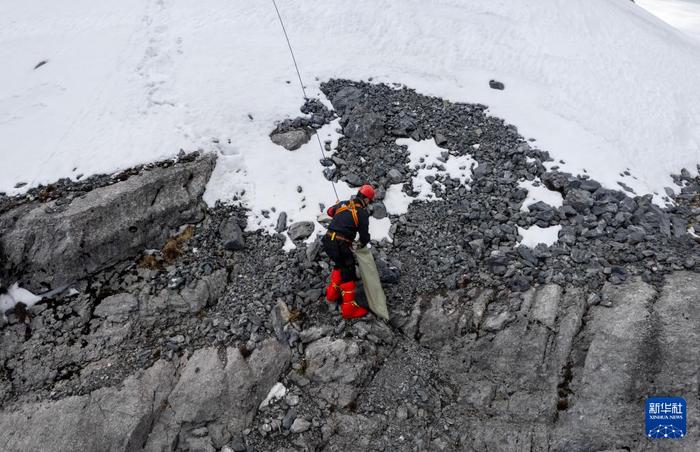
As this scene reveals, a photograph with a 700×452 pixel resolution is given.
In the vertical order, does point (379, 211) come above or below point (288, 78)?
below

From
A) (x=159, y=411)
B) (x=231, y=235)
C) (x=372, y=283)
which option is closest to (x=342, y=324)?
(x=372, y=283)

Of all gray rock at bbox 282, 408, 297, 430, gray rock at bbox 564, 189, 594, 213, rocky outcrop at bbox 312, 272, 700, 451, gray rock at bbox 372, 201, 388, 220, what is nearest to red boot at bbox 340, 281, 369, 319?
rocky outcrop at bbox 312, 272, 700, 451

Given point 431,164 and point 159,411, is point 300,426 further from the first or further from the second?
point 431,164

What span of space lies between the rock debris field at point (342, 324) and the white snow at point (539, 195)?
0.09 meters

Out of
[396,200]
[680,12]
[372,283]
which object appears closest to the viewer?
[372,283]

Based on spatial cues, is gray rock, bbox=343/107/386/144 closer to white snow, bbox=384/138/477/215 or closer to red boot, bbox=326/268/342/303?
white snow, bbox=384/138/477/215

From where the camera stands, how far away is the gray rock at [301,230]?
9836 mm

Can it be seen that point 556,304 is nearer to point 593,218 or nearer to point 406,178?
point 593,218

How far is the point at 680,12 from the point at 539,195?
3297cm

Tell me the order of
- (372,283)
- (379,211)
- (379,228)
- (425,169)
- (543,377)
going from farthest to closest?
(425,169) → (379,211) → (379,228) → (372,283) → (543,377)

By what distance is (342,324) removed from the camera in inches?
341

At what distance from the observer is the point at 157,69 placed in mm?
12578

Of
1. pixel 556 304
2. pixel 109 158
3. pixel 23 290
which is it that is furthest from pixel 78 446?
pixel 556 304

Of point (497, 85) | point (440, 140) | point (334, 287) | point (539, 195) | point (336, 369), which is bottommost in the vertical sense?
point (336, 369)
